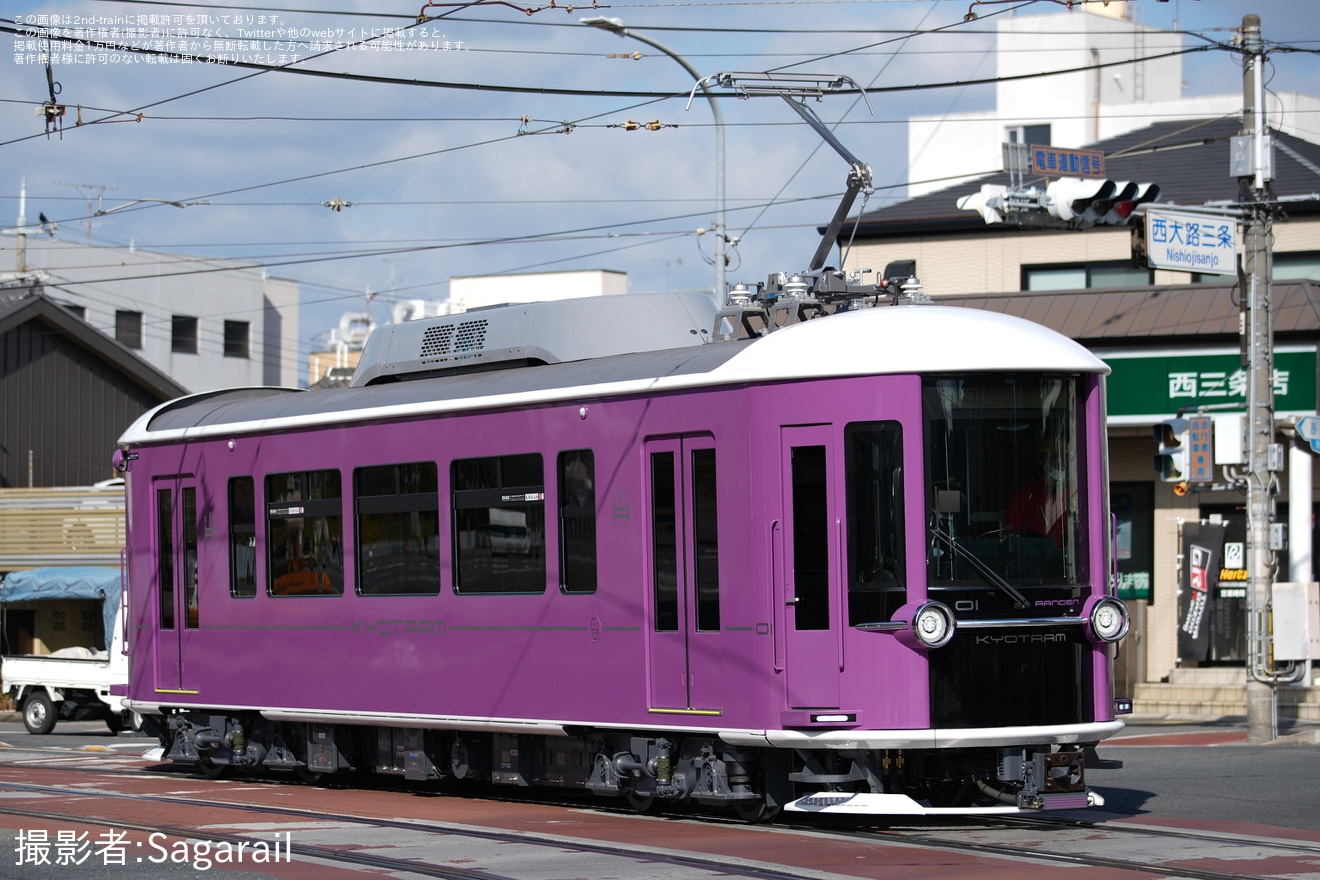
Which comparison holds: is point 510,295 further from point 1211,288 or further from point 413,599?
point 413,599

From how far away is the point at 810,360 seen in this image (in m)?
11.3

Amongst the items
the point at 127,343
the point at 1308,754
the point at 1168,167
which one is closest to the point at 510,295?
the point at 127,343

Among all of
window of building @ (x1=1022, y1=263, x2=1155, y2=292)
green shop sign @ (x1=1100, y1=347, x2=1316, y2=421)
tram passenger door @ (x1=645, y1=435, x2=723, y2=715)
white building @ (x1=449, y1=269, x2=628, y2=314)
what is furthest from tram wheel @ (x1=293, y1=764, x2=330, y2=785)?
white building @ (x1=449, y1=269, x2=628, y2=314)

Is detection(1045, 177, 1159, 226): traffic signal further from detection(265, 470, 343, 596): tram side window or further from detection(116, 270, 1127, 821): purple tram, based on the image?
detection(265, 470, 343, 596): tram side window

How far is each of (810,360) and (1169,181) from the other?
737 inches

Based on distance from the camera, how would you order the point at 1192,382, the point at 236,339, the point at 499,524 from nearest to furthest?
the point at 499,524 → the point at 1192,382 → the point at 236,339

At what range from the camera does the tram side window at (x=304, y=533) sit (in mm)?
14617

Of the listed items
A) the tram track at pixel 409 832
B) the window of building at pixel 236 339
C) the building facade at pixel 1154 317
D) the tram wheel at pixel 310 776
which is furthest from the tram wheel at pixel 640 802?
the window of building at pixel 236 339

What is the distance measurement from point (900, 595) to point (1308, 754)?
8.98 metres

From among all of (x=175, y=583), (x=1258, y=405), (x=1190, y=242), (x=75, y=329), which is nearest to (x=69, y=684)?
(x=175, y=583)

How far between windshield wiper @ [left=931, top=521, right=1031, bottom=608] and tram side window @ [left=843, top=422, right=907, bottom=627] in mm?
247

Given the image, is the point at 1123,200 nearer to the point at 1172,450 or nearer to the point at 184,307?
the point at 1172,450

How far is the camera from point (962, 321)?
11.5 m

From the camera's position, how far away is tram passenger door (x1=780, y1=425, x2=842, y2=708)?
11008 mm
